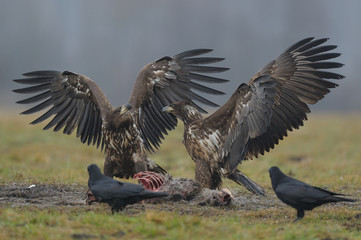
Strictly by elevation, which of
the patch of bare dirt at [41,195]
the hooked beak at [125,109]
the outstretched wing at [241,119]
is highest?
the hooked beak at [125,109]

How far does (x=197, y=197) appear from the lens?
7.09 metres

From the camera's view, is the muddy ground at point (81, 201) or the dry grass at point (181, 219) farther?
the muddy ground at point (81, 201)

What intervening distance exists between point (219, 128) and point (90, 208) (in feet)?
6.73

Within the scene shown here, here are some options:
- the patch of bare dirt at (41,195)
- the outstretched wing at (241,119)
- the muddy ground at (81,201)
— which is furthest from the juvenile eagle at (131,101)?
the outstretched wing at (241,119)

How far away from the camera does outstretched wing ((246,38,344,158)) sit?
7754 millimetres

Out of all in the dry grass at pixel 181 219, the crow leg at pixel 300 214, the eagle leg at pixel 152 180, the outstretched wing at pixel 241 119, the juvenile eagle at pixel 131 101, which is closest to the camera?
the dry grass at pixel 181 219

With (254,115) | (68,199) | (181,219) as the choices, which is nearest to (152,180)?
(68,199)

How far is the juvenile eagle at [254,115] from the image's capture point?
272 inches

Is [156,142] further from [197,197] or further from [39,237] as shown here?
[39,237]

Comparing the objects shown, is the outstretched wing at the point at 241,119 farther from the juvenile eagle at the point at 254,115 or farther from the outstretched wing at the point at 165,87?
the outstretched wing at the point at 165,87

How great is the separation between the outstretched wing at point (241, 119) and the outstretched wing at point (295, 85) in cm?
59

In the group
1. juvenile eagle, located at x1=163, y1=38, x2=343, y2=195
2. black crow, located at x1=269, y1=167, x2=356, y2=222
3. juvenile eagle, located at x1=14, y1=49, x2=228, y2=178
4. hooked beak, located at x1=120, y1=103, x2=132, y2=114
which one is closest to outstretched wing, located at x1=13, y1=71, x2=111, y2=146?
juvenile eagle, located at x1=14, y1=49, x2=228, y2=178

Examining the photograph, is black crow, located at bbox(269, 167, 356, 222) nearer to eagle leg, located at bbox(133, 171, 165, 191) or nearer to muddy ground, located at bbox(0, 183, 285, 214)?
muddy ground, located at bbox(0, 183, 285, 214)

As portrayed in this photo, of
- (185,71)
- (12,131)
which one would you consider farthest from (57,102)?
(12,131)
